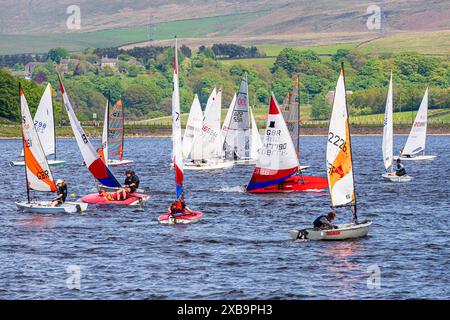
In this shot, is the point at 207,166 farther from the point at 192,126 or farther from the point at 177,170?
the point at 177,170

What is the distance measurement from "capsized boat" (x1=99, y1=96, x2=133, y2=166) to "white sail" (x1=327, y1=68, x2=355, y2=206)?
47.0m

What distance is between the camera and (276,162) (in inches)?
2977

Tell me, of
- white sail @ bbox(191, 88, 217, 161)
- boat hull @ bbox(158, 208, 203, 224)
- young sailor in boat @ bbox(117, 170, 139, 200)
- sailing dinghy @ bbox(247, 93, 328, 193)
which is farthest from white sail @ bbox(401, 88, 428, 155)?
boat hull @ bbox(158, 208, 203, 224)

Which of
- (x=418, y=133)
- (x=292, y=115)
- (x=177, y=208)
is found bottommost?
(x=177, y=208)

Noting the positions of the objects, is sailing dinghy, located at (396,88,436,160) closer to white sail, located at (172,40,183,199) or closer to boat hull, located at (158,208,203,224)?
boat hull, located at (158,208,203,224)

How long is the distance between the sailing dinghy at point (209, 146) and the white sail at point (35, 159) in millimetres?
36914

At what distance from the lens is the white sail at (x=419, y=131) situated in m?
116

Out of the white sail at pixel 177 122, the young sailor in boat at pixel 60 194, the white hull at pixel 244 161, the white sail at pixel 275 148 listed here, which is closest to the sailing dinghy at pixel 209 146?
the white hull at pixel 244 161

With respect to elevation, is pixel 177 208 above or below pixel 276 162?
below

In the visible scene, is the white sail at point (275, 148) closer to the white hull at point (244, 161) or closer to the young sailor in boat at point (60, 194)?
Answer: the young sailor in boat at point (60, 194)

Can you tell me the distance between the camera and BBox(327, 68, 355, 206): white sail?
175ft

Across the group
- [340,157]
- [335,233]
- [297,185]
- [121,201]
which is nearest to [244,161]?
[297,185]

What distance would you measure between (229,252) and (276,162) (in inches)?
1016
